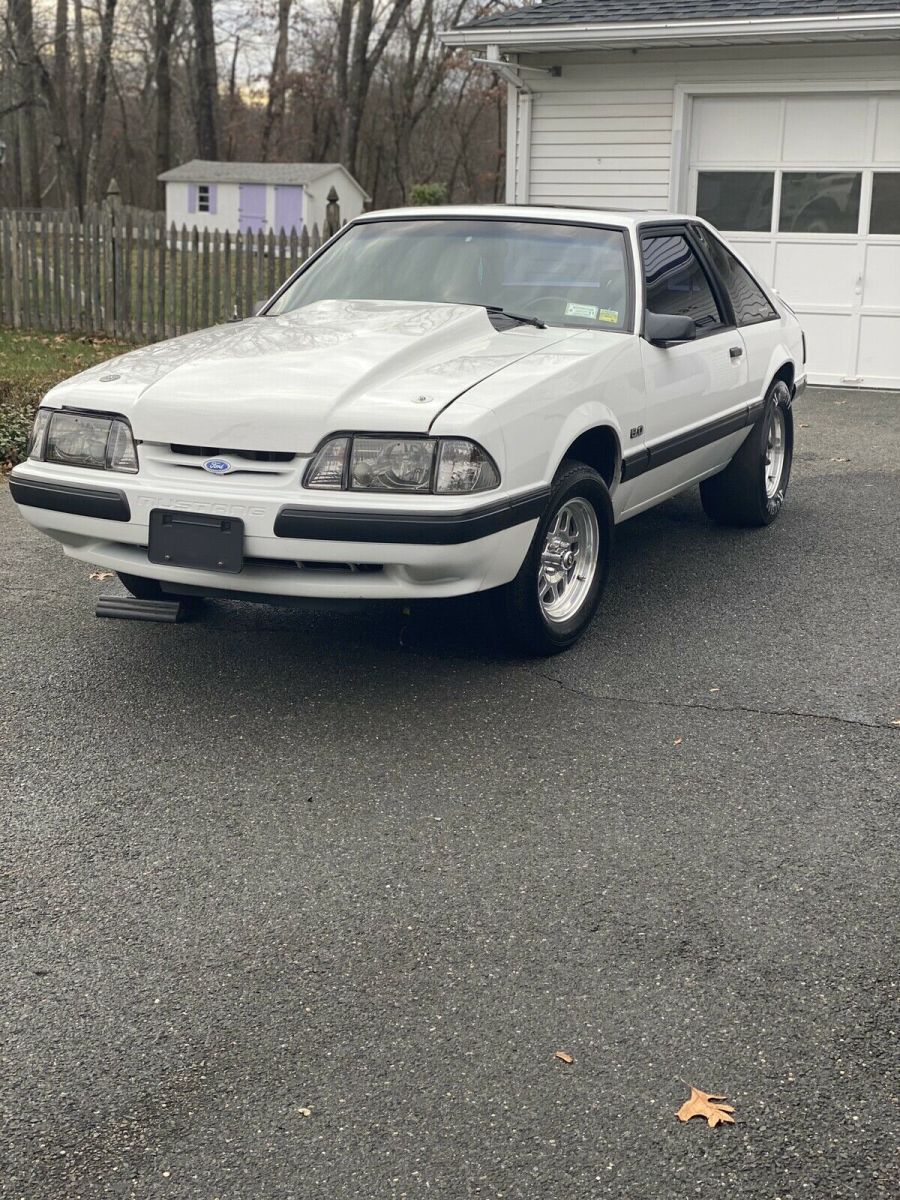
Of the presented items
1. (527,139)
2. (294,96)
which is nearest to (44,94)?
(294,96)

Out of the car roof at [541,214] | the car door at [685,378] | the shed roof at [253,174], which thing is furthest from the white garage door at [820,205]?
the shed roof at [253,174]

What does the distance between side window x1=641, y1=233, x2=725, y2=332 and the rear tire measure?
723mm

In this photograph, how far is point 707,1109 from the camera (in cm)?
249

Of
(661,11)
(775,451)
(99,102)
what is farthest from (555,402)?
(99,102)

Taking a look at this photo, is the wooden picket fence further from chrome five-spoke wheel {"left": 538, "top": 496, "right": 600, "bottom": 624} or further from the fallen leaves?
the fallen leaves

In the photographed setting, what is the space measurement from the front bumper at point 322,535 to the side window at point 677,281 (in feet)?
5.45

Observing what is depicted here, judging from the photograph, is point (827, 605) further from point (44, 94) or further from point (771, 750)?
point (44, 94)

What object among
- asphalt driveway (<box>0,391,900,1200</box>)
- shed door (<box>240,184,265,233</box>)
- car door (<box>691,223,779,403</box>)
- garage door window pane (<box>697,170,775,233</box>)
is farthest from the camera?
shed door (<box>240,184,265,233</box>)

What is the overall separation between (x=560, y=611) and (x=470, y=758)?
109 centimetres

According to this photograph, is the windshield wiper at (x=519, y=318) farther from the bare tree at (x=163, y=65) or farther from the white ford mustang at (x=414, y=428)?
the bare tree at (x=163, y=65)

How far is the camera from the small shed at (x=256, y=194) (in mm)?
49312

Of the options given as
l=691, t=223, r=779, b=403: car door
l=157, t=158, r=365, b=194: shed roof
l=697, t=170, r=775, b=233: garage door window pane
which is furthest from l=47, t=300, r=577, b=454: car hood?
l=157, t=158, r=365, b=194: shed roof

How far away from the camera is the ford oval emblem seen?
4254 mm

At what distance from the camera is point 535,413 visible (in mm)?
4473
